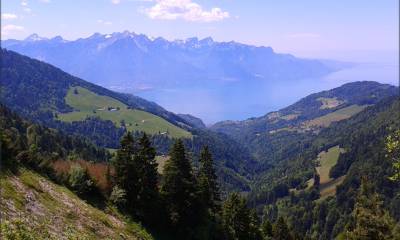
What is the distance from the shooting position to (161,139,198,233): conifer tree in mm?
46281

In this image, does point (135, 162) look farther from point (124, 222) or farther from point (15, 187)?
point (15, 187)

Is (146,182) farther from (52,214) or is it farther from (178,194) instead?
(52,214)

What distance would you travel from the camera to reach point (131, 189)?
44.1m

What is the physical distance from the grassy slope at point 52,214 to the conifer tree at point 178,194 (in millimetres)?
6017

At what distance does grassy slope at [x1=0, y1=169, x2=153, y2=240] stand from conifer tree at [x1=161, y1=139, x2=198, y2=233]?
237 inches

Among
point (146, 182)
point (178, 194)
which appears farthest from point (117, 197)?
point (178, 194)

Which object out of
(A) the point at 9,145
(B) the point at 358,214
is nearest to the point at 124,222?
(A) the point at 9,145

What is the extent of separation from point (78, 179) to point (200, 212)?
14.1 m

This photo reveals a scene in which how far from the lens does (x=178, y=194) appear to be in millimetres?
46938

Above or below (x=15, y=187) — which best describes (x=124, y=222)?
below

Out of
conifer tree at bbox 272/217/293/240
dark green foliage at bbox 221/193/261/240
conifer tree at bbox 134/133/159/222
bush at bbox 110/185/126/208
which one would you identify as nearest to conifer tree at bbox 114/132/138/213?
conifer tree at bbox 134/133/159/222

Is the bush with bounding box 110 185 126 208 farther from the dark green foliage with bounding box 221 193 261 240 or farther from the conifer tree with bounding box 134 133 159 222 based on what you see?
the dark green foliage with bounding box 221 193 261 240

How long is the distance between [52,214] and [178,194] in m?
18.3

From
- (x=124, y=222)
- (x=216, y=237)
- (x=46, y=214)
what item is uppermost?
(x=46, y=214)
